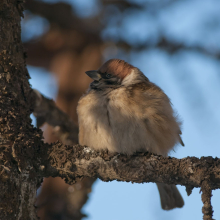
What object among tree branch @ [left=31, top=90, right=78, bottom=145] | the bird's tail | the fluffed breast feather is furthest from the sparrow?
the bird's tail

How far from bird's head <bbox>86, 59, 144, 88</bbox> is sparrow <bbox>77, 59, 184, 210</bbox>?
1 cm

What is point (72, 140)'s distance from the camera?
425 centimetres

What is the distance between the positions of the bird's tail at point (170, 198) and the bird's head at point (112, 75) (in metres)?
1.31

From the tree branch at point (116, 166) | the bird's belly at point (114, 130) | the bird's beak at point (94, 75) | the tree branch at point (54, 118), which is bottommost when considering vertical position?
the tree branch at point (116, 166)

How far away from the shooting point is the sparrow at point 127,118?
10.2 feet

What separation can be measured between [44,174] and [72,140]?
186 cm

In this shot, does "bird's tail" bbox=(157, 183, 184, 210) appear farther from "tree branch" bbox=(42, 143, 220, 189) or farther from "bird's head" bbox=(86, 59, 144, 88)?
"tree branch" bbox=(42, 143, 220, 189)

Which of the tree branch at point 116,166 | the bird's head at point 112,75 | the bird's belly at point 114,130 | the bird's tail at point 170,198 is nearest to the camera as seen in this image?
the tree branch at point 116,166

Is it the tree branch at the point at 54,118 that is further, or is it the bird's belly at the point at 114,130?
the tree branch at the point at 54,118

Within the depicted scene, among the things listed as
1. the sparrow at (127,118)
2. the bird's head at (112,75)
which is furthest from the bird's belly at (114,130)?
the bird's head at (112,75)

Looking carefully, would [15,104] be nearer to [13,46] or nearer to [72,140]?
[13,46]

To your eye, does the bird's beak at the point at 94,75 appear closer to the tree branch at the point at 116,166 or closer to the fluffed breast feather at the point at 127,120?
the fluffed breast feather at the point at 127,120

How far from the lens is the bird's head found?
142 inches

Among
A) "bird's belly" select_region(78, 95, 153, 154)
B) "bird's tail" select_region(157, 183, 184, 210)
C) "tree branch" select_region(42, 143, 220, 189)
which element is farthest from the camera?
"bird's tail" select_region(157, 183, 184, 210)
